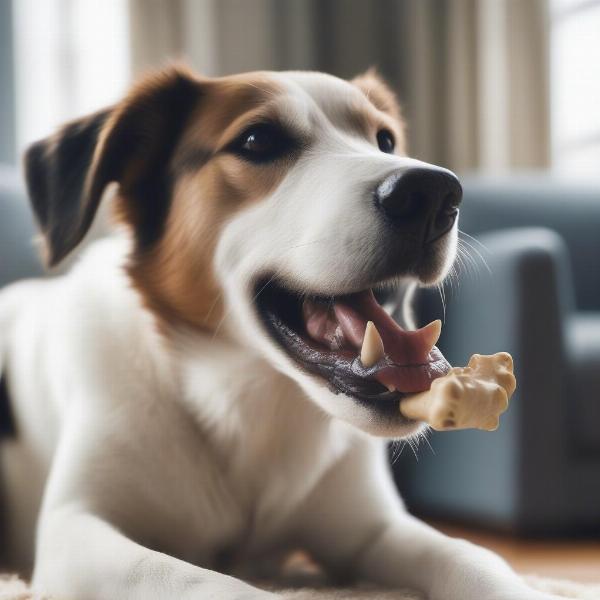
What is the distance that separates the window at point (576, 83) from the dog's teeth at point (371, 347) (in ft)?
12.1

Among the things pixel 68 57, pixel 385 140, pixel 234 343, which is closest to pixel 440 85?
pixel 68 57

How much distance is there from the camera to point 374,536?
1347mm

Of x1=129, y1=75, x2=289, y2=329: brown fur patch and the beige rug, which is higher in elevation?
x1=129, y1=75, x2=289, y2=329: brown fur patch

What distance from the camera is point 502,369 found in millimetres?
1015

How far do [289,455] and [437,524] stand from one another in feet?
3.55

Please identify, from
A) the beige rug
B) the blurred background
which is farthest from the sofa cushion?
the beige rug

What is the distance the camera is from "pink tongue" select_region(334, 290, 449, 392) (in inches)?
40.4

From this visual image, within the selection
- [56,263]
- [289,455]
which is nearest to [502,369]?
[289,455]

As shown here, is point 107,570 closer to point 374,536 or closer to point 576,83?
point 374,536

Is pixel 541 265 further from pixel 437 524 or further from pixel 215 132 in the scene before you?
pixel 215 132

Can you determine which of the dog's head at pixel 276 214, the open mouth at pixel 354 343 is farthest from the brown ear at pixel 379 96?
the open mouth at pixel 354 343

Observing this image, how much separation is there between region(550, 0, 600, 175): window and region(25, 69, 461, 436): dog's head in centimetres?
330

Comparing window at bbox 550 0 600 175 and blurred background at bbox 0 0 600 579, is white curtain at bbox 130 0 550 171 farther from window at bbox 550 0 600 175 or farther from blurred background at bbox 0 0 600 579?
window at bbox 550 0 600 175

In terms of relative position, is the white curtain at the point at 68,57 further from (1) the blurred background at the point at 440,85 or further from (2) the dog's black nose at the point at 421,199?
(2) the dog's black nose at the point at 421,199
